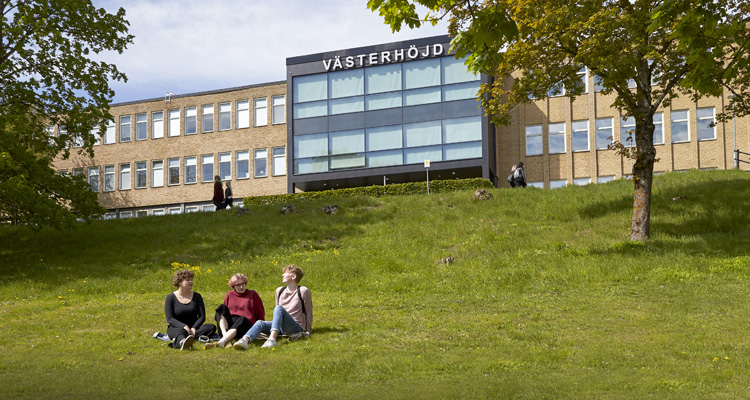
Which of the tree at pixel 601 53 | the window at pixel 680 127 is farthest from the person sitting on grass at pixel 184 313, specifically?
the window at pixel 680 127

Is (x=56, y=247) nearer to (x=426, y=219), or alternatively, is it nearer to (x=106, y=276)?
(x=106, y=276)

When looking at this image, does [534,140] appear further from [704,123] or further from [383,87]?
[383,87]

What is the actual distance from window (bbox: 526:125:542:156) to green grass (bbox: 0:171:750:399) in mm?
15818

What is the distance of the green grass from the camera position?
26.8 feet

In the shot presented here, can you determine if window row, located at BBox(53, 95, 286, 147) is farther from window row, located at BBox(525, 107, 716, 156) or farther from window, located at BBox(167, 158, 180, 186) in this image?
window row, located at BBox(525, 107, 716, 156)

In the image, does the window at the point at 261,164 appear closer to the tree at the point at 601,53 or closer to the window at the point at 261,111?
the window at the point at 261,111

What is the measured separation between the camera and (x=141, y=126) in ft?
171

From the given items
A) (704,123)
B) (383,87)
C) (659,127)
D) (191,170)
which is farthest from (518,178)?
(191,170)

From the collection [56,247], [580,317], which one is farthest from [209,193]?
[580,317]

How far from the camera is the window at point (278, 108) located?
4803cm

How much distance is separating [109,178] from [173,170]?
18.6ft

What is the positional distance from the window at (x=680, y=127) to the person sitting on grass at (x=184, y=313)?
3577 cm

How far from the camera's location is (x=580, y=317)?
41.5ft

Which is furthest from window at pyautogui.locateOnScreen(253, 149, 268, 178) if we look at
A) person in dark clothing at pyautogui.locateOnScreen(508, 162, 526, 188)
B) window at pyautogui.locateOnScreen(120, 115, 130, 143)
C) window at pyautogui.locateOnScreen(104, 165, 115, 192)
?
person in dark clothing at pyautogui.locateOnScreen(508, 162, 526, 188)
